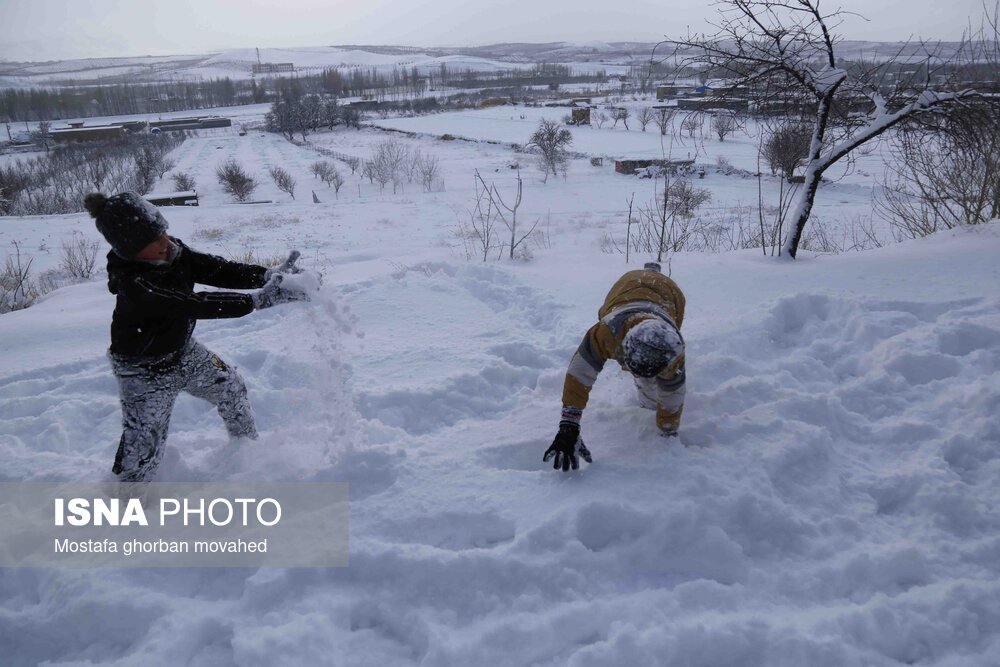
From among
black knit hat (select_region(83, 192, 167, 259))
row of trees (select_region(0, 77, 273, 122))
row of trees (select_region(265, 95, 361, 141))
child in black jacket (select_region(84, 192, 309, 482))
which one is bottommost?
child in black jacket (select_region(84, 192, 309, 482))

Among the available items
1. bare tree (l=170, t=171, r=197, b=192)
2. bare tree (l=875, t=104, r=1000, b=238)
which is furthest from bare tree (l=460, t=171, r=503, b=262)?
bare tree (l=170, t=171, r=197, b=192)

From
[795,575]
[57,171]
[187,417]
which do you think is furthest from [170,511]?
[57,171]

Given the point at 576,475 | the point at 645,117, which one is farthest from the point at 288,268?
the point at 645,117

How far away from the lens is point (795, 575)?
2061 millimetres

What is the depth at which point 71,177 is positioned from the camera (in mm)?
31359

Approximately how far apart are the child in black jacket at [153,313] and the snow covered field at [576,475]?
36 centimetres

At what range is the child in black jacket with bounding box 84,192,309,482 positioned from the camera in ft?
7.21

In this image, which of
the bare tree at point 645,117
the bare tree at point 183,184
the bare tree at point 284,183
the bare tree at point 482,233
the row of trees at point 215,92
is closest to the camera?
the bare tree at point 482,233

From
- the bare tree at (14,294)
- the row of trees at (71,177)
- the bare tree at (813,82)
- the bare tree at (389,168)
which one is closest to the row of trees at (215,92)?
the row of trees at (71,177)

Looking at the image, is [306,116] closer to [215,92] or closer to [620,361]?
[215,92]

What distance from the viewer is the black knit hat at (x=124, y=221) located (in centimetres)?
213

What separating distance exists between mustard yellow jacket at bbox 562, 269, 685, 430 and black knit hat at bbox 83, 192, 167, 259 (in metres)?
1.79

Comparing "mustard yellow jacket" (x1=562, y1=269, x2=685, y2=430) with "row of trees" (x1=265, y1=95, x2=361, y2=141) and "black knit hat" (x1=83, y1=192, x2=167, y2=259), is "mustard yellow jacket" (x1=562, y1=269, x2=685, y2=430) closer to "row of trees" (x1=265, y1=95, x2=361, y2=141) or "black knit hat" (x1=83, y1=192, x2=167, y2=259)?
"black knit hat" (x1=83, y1=192, x2=167, y2=259)

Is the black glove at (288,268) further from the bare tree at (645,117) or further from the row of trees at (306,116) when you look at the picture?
the row of trees at (306,116)
